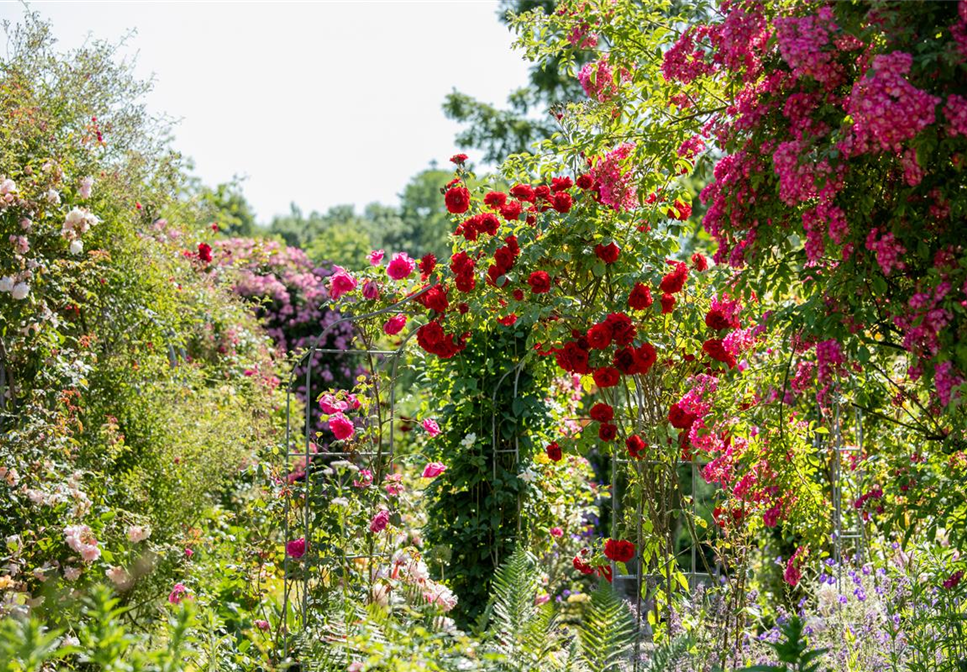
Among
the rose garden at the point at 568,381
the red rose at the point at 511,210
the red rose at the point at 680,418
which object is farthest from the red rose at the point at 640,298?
the red rose at the point at 511,210

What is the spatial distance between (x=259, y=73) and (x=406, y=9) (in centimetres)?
105

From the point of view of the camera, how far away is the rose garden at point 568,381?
234 cm

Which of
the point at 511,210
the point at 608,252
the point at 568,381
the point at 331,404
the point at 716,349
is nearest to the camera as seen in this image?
the point at 716,349

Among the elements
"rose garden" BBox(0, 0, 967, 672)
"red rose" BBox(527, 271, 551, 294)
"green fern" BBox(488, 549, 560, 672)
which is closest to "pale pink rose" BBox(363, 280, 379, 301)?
"rose garden" BBox(0, 0, 967, 672)

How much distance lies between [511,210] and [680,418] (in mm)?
997

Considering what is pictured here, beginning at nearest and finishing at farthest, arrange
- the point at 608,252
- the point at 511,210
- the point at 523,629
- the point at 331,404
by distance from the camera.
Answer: the point at 523,629, the point at 608,252, the point at 511,210, the point at 331,404

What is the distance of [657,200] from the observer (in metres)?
3.28

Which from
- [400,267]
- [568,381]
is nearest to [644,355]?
[400,267]

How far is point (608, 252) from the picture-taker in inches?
131

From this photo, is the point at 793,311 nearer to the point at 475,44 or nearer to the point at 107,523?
the point at 107,523

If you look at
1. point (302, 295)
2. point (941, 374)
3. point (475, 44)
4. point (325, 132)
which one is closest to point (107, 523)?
point (941, 374)

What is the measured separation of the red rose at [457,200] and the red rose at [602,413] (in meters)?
0.90

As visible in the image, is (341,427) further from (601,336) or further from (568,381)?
(568,381)

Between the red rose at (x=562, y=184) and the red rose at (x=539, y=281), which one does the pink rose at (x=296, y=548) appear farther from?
the red rose at (x=562, y=184)
